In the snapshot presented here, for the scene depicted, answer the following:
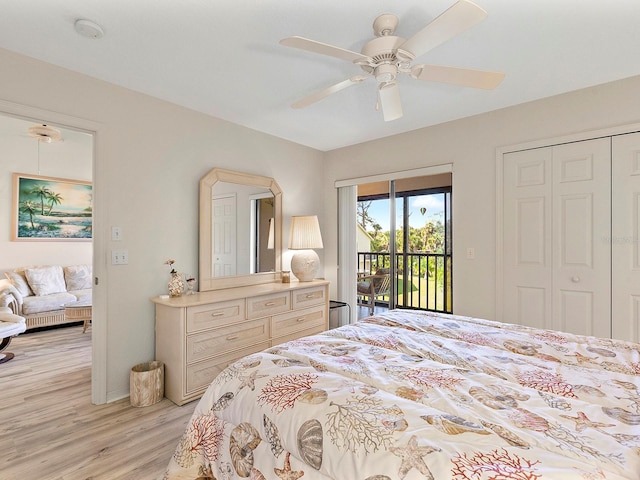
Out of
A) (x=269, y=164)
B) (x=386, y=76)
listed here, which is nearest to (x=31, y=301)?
(x=269, y=164)

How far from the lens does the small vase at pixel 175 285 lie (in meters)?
2.76

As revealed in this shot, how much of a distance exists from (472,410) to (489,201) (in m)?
2.49

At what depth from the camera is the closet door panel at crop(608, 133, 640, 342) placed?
7.94 ft

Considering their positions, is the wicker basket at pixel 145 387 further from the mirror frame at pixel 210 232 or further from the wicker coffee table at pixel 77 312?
the wicker coffee table at pixel 77 312

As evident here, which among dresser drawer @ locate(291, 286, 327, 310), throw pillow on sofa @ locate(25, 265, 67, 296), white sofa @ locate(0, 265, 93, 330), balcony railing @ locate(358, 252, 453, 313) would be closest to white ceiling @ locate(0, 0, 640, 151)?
dresser drawer @ locate(291, 286, 327, 310)

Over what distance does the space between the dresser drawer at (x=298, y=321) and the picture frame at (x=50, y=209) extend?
3.33m

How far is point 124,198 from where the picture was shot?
2586mm

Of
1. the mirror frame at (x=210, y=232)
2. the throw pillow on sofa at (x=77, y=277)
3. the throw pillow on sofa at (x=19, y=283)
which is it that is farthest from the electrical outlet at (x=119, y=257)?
the throw pillow on sofa at (x=77, y=277)

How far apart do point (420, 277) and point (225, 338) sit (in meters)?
3.58

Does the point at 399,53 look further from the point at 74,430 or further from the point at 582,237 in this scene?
the point at 74,430

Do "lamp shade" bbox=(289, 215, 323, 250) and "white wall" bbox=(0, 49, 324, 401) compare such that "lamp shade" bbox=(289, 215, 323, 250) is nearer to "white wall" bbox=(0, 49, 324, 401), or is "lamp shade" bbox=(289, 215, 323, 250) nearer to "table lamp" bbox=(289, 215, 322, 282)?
"table lamp" bbox=(289, 215, 322, 282)

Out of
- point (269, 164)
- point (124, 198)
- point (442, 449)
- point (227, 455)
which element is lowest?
point (227, 455)

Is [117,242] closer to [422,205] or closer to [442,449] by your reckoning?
[442,449]

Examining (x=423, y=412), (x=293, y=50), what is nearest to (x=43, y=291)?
(x=293, y=50)
